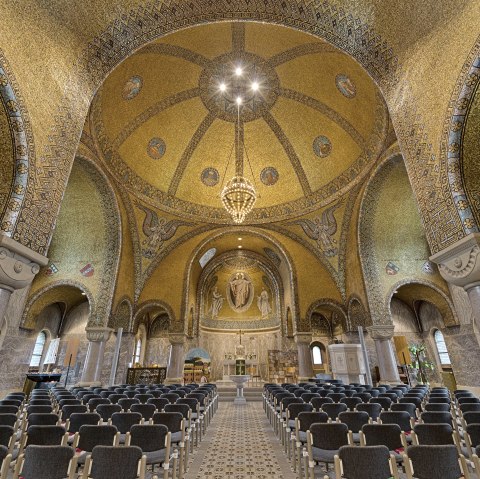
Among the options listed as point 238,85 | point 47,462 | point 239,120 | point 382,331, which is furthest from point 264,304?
point 47,462

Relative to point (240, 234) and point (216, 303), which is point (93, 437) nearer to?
point (240, 234)

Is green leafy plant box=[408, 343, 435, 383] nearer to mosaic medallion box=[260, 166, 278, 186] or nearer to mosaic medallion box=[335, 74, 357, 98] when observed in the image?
mosaic medallion box=[260, 166, 278, 186]

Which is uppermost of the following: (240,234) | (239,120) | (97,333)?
(239,120)

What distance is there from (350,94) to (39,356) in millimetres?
21848

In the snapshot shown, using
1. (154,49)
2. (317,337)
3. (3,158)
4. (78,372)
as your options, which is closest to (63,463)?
(3,158)

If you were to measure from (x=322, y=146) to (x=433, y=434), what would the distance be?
1382 cm

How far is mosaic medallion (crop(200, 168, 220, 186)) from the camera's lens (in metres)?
16.6

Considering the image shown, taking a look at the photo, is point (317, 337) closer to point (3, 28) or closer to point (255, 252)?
point (255, 252)

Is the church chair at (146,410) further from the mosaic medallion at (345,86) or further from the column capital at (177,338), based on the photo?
the mosaic medallion at (345,86)

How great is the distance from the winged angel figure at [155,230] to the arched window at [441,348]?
15982 millimetres

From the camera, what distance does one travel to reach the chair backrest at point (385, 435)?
3.56 meters

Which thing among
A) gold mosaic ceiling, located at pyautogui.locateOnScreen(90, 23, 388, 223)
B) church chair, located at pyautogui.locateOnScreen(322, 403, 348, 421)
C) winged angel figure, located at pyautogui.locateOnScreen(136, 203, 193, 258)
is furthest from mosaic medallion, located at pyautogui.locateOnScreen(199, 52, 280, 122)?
church chair, located at pyautogui.locateOnScreen(322, 403, 348, 421)

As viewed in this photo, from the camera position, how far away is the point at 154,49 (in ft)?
37.1

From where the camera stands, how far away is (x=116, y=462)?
260 cm
